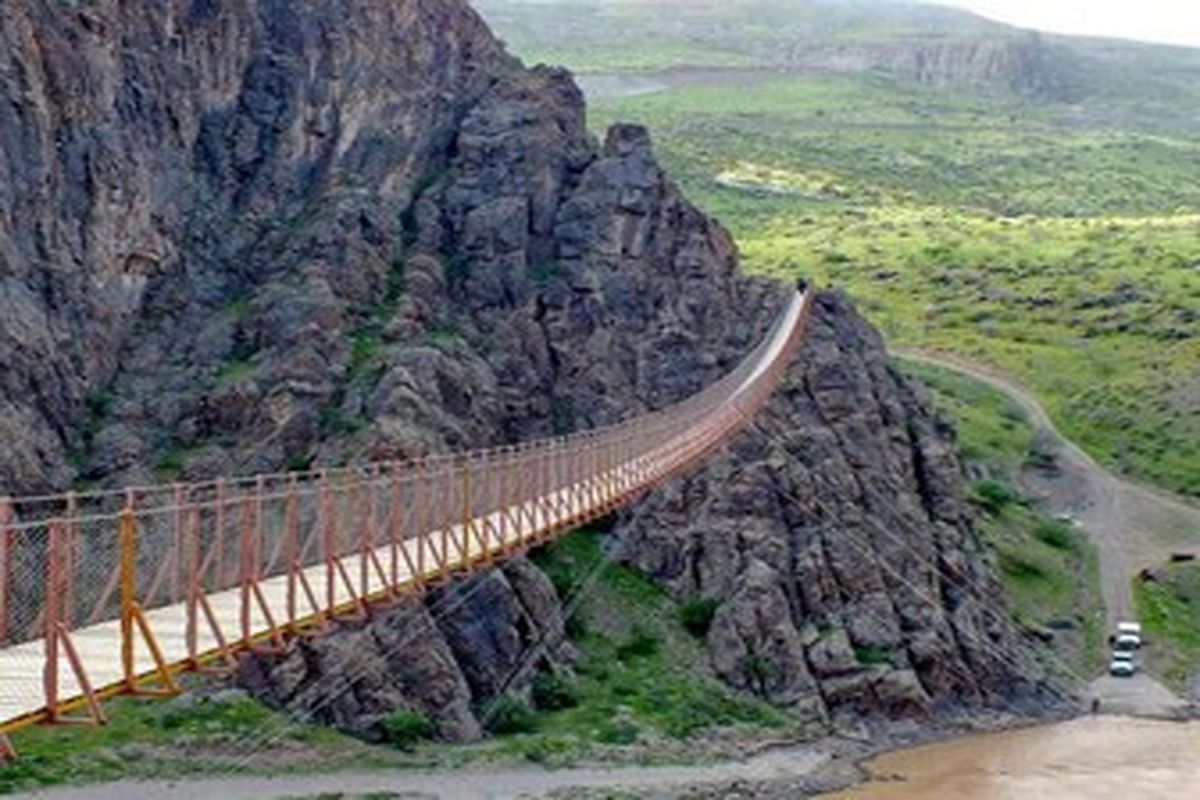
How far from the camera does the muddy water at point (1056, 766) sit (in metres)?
42.2

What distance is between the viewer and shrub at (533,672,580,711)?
139 feet

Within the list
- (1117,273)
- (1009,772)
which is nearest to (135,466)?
(1009,772)

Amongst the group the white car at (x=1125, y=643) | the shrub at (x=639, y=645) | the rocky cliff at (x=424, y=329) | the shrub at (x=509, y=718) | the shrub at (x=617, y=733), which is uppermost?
the rocky cliff at (x=424, y=329)

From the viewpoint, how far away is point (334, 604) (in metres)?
22.2

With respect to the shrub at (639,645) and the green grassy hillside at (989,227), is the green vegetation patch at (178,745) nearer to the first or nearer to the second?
the shrub at (639,645)

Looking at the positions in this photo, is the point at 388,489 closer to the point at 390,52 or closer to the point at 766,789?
the point at 766,789

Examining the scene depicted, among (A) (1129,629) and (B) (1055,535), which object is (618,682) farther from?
(B) (1055,535)

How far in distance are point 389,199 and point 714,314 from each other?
10.1 meters

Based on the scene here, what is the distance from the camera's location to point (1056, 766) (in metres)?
45.6

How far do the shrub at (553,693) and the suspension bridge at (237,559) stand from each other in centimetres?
752

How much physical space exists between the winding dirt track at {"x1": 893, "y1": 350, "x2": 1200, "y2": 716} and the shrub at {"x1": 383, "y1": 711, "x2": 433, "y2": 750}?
76.8ft

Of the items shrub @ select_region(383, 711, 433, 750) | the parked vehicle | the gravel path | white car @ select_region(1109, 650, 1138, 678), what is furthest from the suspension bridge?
the parked vehicle

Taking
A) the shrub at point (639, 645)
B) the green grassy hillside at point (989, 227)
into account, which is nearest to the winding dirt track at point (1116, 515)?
the green grassy hillside at point (989, 227)

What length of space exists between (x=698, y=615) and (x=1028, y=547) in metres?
19.1
